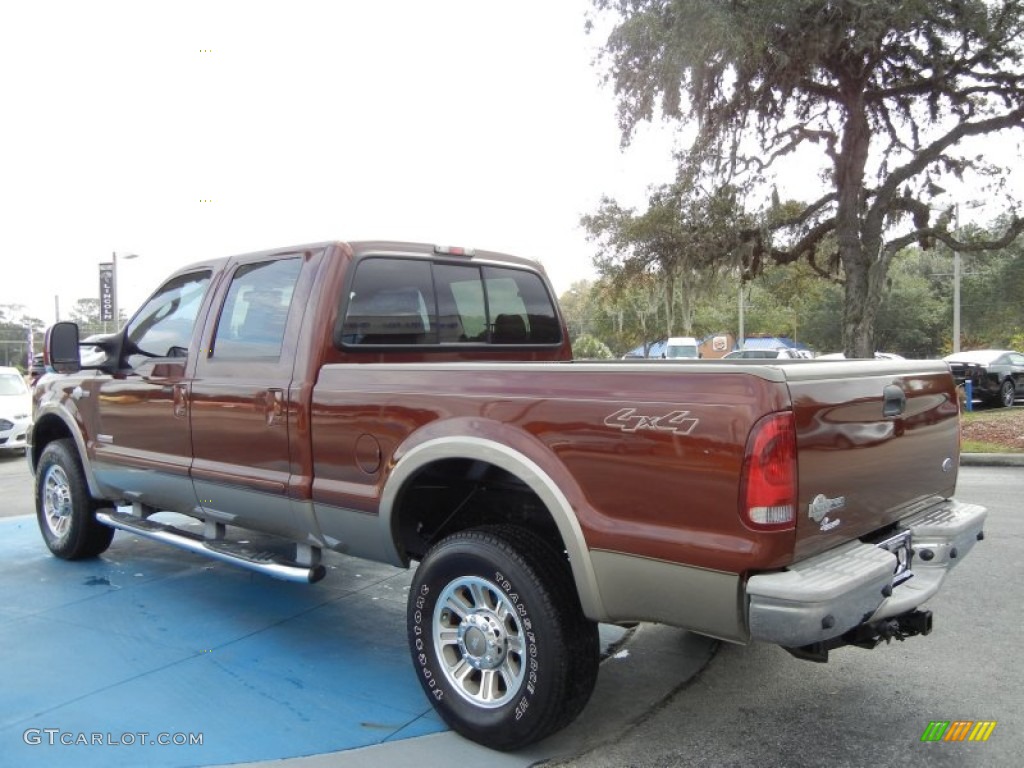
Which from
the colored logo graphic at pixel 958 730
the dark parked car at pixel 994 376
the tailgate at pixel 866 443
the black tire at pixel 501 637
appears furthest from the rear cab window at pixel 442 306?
the dark parked car at pixel 994 376

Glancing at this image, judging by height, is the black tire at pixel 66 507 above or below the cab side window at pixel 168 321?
below

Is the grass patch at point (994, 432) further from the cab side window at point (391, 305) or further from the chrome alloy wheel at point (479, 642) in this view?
the chrome alloy wheel at point (479, 642)

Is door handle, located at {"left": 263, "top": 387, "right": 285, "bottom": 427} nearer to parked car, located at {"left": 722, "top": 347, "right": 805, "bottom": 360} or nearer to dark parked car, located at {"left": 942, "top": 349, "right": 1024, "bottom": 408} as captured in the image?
parked car, located at {"left": 722, "top": 347, "right": 805, "bottom": 360}

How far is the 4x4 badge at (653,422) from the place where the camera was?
8.48ft

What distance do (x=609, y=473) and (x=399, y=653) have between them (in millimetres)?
2071

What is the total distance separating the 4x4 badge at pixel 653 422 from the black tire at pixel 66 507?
14.7ft

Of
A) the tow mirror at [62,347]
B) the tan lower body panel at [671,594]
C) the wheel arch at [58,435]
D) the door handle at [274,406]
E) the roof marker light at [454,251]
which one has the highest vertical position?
the roof marker light at [454,251]

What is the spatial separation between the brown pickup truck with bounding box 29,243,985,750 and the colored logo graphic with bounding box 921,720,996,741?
0.49 metres

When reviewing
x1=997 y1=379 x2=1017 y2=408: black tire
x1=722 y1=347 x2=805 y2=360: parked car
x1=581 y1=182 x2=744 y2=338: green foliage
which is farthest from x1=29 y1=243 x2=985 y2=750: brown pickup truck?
x1=997 y1=379 x2=1017 y2=408: black tire

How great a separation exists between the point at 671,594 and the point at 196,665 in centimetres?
263

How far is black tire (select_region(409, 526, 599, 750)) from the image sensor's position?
9.64 feet

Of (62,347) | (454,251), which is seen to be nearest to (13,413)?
(62,347)

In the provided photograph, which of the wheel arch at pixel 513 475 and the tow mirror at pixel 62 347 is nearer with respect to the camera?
the wheel arch at pixel 513 475

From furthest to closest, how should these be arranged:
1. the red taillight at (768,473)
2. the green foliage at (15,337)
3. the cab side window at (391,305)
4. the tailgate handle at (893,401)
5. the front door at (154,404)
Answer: the green foliage at (15,337)
the front door at (154,404)
the cab side window at (391,305)
the tailgate handle at (893,401)
the red taillight at (768,473)
